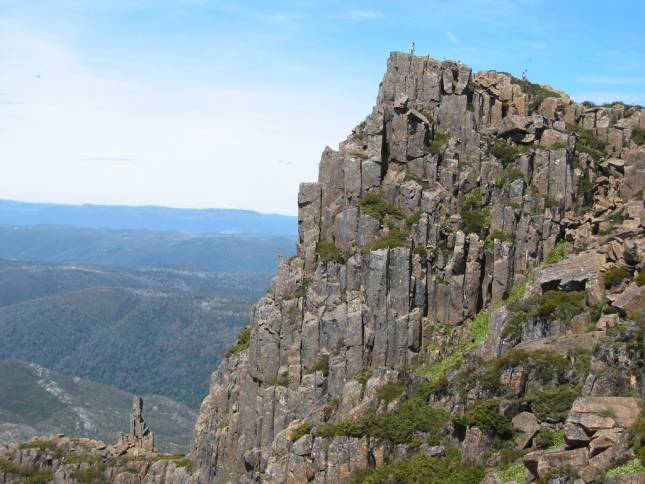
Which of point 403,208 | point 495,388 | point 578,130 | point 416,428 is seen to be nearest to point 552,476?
point 495,388

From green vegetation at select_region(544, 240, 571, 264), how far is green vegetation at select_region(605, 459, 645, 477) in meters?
36.9

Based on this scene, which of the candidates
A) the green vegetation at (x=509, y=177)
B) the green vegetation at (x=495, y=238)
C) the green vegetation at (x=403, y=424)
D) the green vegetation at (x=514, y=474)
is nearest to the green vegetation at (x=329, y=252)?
the green vegetation at (x=495, y=238)

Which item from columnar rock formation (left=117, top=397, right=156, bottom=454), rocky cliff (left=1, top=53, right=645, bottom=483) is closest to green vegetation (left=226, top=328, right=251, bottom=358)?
rocky cliff (left=1, top=53, right=645, bottom=483)

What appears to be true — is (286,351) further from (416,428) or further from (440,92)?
(440,92)

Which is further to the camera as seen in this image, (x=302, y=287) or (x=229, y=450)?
(x=229, y=450)

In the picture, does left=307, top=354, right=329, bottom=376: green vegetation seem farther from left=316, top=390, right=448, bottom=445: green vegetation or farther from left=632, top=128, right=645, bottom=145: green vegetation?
left=632, top=128, right=645, bottom=145: green vegetation

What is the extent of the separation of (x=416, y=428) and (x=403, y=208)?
938 inches

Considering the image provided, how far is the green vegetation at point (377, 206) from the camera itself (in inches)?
3068

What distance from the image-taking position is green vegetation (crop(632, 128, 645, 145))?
81.6 metres

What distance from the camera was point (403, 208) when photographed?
78688 millimetres

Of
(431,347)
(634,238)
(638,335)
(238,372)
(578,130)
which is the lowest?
(238,372)

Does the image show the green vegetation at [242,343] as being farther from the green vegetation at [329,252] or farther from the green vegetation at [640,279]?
the green vegetation at [640,279]

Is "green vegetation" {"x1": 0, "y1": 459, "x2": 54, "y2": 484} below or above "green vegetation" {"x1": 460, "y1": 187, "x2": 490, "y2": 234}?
below

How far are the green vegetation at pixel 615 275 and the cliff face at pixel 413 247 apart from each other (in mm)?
4444
